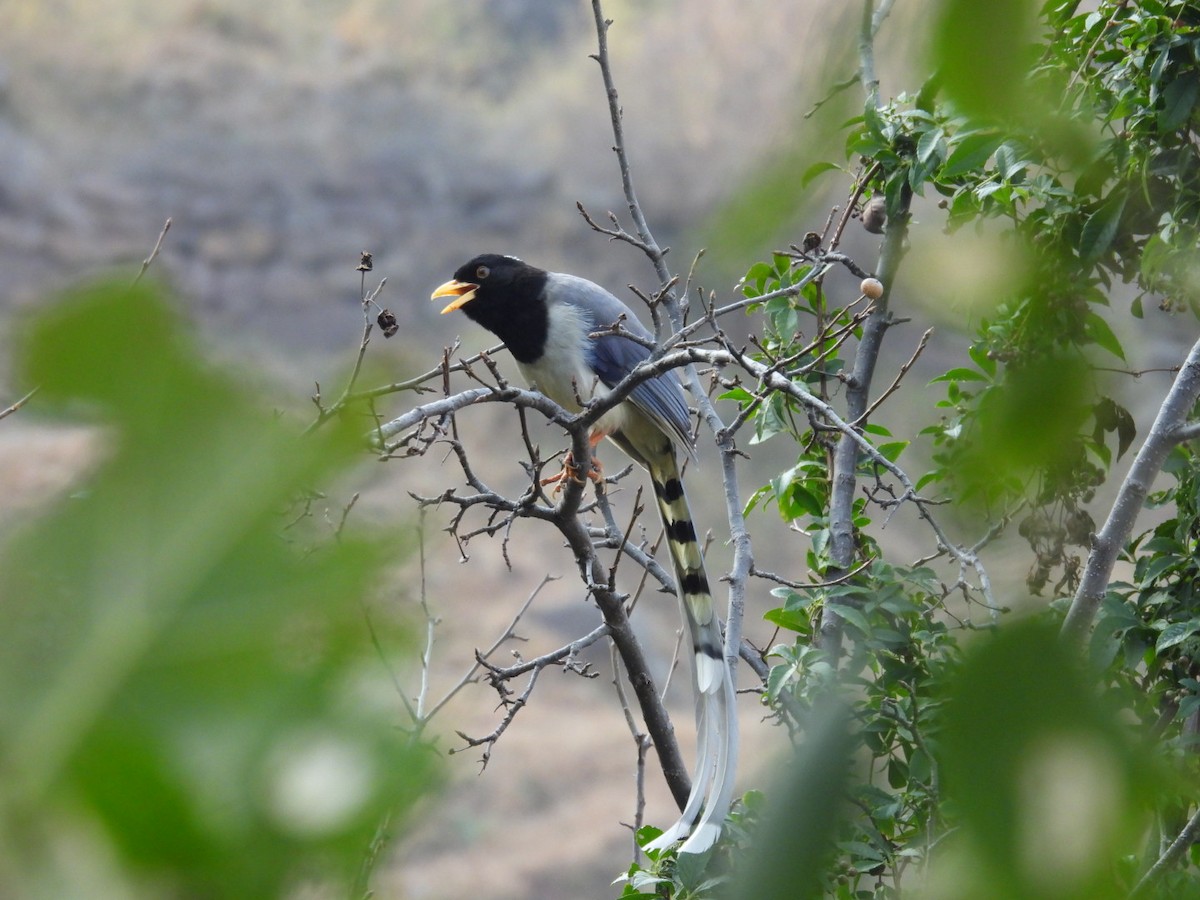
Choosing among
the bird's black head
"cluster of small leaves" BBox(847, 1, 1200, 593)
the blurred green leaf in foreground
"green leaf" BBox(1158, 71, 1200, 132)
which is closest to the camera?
the blurred green leaf in foreground

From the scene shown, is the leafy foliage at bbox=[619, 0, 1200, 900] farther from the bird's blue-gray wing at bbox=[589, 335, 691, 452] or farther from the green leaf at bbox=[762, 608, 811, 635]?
the bird's blue-gray wing at bbox=[589, 335, 691, 452]

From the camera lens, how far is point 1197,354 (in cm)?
136

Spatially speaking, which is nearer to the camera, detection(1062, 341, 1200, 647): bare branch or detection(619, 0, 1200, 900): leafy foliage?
detection(619, 0, 1200, 900): leafy foliage

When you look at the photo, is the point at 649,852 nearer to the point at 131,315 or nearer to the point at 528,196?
the point at 131,315

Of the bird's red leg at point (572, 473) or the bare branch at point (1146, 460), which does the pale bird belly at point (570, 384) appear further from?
the bare branch at point (1146, 460)

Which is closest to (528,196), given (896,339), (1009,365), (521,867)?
(521,867)

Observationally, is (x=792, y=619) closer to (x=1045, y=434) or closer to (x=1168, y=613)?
(x=1168, y=613)

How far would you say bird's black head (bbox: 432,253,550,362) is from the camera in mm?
3598

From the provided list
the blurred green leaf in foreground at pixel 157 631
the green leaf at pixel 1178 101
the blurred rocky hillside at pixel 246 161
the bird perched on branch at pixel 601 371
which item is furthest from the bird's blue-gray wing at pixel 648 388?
the blurred rocky hillside at pixel 246 161

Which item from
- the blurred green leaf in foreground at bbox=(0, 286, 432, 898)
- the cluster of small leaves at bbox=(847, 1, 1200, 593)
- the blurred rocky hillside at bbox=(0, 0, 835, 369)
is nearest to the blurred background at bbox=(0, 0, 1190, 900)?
the blurred rocky hillside at bbox=(0, 0, 835, 369)

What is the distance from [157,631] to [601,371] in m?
3.38

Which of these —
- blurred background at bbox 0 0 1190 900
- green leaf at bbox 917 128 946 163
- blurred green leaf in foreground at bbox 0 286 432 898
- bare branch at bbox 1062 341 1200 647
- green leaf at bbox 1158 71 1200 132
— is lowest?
blurred green leaf in foreground at bbox 0 286 432 898

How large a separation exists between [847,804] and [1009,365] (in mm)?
197

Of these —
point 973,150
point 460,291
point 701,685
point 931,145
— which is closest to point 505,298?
point 460,291
